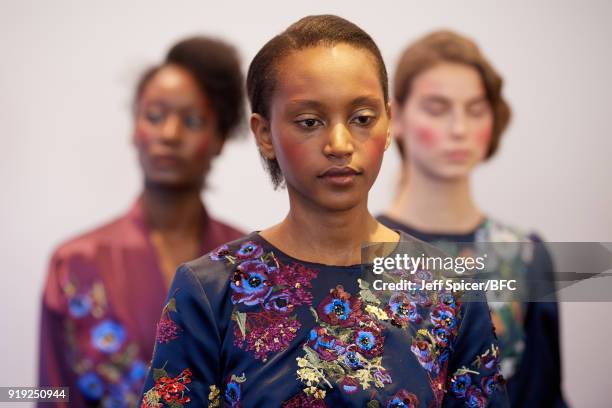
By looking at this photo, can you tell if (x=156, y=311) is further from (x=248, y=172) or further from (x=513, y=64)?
(x=513, y=64)

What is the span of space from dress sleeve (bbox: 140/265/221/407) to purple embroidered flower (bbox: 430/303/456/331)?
0.39 m

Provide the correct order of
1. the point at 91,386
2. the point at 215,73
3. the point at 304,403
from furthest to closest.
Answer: the point at 215,73, the point at 91,386, the point at 304,403

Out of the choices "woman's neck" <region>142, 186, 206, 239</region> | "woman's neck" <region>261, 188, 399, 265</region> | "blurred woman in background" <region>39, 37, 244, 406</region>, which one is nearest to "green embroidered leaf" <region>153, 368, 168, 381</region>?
"woman's neck" <region>261, 188, 399, 265</region>

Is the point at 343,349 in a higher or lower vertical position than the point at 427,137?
lower

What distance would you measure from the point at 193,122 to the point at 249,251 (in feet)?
5.28

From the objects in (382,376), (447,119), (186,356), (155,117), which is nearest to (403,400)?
(382,376)

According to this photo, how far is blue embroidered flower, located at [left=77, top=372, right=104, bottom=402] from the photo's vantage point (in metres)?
3.01

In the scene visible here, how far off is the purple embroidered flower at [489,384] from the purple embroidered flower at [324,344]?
279 millimetres

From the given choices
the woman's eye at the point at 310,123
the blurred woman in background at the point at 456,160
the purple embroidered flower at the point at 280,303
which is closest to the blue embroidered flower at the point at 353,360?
the purple embroidered flower at the point at 280,303

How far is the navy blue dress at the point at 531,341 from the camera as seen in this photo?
305 centimetres

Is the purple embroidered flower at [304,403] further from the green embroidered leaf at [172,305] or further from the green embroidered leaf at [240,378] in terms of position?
the green embroidered leaf at [172,305]

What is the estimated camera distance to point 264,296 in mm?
1598

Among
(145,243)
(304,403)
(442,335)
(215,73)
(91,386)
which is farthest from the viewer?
(215,73)

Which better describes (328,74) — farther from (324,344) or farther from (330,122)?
(324,344)
